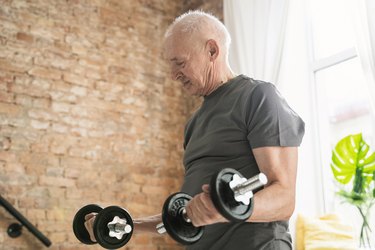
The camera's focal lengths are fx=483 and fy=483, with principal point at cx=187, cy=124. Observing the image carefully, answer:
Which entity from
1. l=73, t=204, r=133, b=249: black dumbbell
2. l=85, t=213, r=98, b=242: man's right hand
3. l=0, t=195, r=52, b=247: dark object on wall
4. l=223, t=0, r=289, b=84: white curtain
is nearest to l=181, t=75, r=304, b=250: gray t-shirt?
l=73, t=204, r=133, b=249: black dumbbell

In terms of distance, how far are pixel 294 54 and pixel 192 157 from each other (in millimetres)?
2049

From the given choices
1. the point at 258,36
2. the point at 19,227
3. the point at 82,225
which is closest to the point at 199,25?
the point at 82,225

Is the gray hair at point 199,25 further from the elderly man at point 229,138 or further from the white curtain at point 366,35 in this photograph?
the white curtain at point 366,35

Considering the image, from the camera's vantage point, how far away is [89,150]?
363 centimetres

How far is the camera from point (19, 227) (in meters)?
3.20

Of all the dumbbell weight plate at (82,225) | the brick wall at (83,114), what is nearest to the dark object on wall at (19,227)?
the brick wall at (83,114)

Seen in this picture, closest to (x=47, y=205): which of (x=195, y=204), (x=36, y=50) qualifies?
(x=36, y=50)

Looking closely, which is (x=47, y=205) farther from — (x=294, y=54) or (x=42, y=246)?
(x=294, y=54)

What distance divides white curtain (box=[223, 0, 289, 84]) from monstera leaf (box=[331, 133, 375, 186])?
65cm

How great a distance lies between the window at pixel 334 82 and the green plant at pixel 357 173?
0.16 meters

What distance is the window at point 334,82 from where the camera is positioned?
10.4 ft

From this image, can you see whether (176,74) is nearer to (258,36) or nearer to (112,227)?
(112,227)

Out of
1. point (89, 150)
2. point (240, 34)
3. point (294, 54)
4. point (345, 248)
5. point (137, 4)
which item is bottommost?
point (345, 248)

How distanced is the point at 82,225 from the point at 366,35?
190 cm
